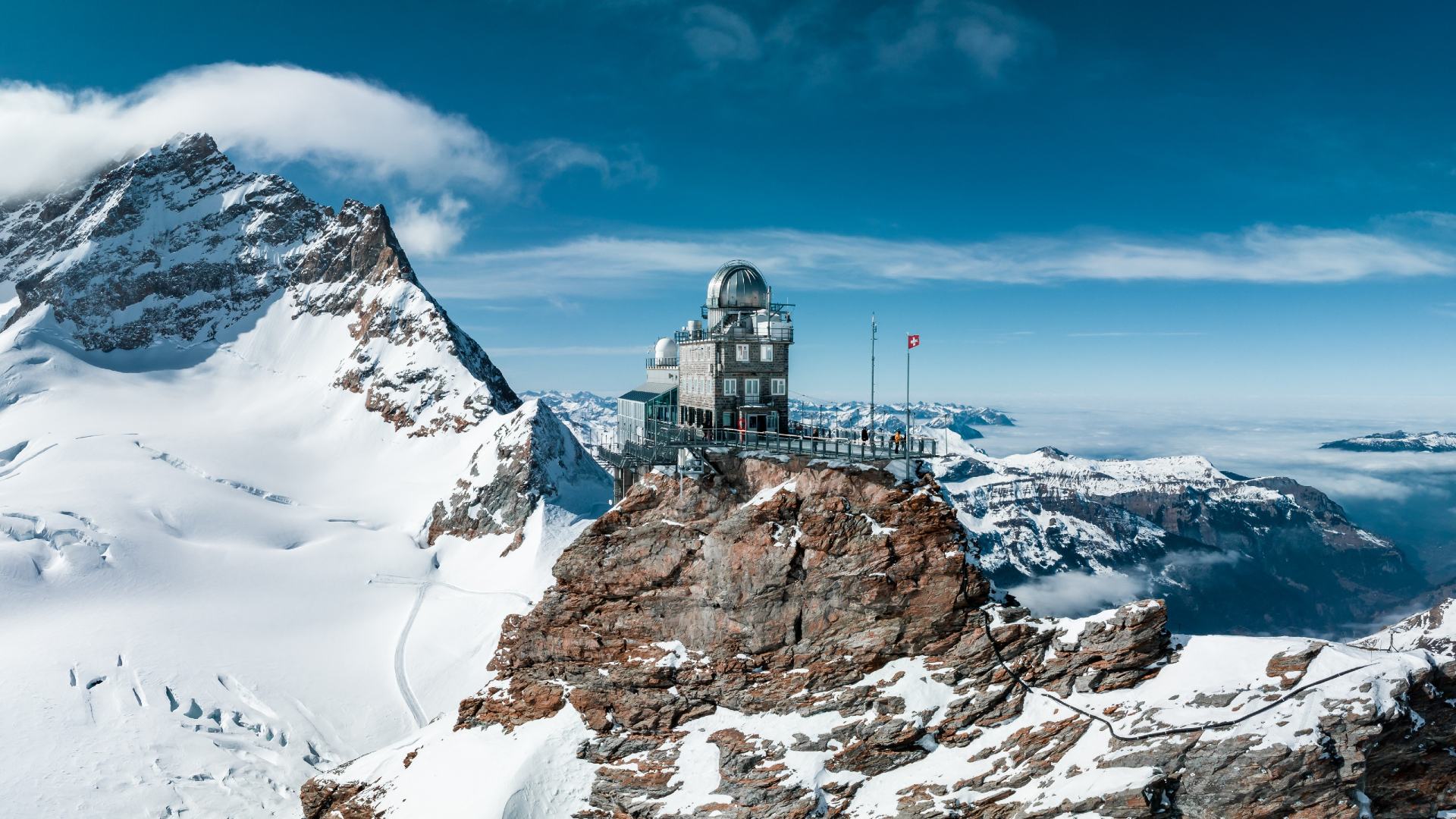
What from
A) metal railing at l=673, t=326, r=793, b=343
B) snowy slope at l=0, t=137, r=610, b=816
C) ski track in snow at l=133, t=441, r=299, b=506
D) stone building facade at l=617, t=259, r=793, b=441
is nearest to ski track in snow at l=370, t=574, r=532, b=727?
snowy slope at l=0, t=137, r=610, b=816

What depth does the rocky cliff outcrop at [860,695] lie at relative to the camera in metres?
37.4

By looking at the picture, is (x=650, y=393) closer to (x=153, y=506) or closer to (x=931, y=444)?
(x=931, y=444)

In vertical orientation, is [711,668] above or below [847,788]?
above

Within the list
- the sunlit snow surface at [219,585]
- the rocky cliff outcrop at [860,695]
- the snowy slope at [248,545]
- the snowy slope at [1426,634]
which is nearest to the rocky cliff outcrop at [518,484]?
the snowy slope at [248,545]

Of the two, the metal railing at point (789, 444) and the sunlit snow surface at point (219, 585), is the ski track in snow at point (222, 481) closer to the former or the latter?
the sunlit snow surface at point (219, 585)

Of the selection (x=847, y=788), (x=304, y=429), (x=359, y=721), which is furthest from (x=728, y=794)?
(x=304, y=429)

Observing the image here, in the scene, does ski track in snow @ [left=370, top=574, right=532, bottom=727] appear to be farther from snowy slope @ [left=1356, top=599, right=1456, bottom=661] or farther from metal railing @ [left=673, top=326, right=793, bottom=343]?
snowy slope @ [left=1356, top=599, right=1456, bottom=661]

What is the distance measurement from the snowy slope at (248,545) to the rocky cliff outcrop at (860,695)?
120 ft

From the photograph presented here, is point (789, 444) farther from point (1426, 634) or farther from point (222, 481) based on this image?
point (222, 481)

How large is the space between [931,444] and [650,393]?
1291 inches

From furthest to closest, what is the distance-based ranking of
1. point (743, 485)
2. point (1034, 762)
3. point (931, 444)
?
point (743, 485)
point (931, 444)
point (1034, 762)

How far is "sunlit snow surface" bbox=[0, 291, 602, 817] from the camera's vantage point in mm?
84750

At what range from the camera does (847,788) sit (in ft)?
148

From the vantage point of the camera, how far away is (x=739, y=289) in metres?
63.4
